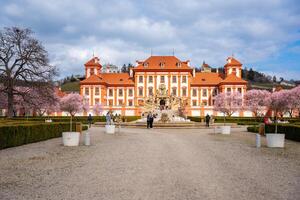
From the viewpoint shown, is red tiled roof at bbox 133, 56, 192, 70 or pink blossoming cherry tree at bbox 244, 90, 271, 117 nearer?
pink blossoming cherry tree at bbox 244, 90, 271, 117

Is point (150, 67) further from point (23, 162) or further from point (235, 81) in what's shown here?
point (23, 162)

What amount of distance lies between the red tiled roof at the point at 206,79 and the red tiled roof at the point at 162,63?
4724 mm

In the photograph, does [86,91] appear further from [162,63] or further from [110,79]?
[162,63]

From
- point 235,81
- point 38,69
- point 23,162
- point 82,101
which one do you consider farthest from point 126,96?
point 23,162

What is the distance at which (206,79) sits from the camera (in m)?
88.6

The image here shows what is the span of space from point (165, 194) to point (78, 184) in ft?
6.98

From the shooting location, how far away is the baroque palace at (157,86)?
8144 centimetres

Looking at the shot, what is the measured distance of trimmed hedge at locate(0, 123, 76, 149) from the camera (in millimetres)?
15656

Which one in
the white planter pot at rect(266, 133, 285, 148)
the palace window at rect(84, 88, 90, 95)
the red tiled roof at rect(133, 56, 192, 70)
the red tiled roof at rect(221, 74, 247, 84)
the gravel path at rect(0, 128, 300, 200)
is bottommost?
the gravel path at rect(0, 128, 300, 200)

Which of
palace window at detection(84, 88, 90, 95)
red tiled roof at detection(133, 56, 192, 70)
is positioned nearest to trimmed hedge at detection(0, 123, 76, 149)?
palace window at detection(84, 88, 90, 95)

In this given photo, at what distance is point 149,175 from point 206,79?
80.9 m

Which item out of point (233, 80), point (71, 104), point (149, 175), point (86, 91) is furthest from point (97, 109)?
point (149, 175)

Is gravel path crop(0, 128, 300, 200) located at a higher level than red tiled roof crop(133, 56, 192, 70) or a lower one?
lower

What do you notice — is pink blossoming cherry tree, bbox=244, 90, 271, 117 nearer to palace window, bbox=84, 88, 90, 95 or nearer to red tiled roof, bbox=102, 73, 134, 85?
red tiled roof, bbox=102, 73, 134, 85
